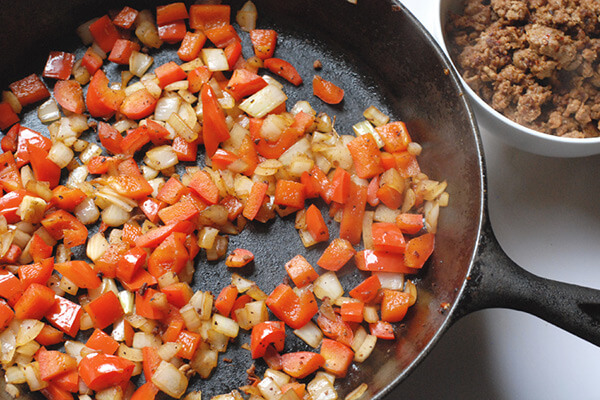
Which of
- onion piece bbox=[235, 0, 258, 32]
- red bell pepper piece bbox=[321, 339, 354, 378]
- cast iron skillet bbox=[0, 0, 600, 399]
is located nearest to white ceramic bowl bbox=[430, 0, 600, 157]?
cast iron skillet bbox=[0, 0, 600, 399]

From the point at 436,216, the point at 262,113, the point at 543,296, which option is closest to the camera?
the point at 543,296

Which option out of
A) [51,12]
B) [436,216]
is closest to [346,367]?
[436,216]

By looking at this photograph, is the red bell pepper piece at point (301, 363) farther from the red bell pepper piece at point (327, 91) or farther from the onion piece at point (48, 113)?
the onion piece at point (48, 113)

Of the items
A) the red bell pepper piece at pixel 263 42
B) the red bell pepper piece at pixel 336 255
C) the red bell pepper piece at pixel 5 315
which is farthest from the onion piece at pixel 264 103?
the red bell pepper piece at pixel 5 315

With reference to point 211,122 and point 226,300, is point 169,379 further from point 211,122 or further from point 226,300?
point 211,122

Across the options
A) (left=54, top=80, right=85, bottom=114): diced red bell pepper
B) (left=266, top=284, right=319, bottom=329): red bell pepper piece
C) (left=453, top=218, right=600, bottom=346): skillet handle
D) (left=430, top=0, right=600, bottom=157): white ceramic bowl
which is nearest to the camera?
(left=453, top=218, right=600, bottom=346): skillet handle

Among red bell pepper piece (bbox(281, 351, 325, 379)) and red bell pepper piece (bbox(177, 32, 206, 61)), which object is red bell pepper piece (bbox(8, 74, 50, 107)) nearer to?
red bell pepper piece (bbox(177, 32, 206, 61))

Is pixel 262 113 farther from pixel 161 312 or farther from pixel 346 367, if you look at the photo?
pixel 346 367
